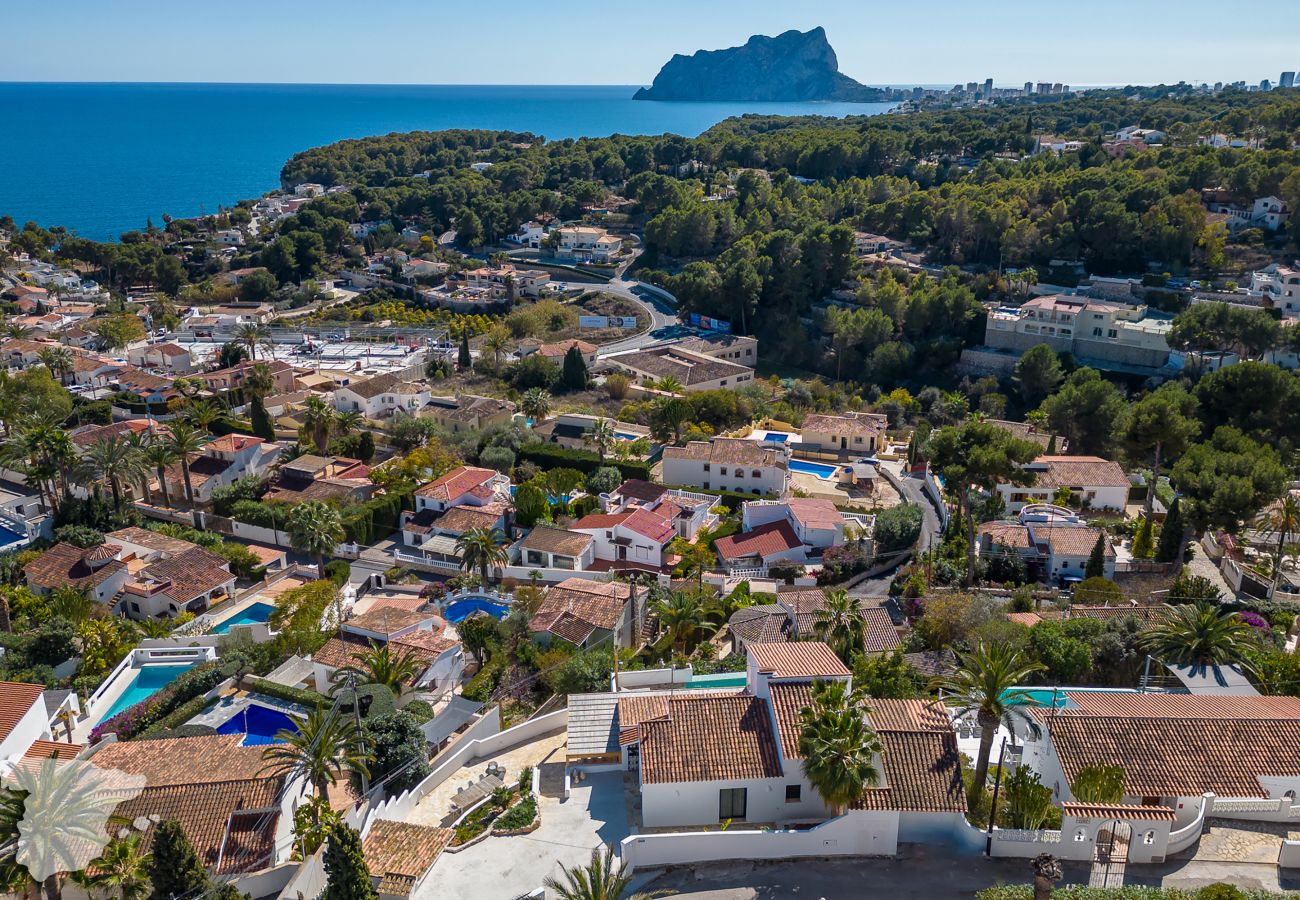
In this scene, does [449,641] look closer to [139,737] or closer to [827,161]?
[139,737]

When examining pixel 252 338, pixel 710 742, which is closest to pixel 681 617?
pixel 710 742

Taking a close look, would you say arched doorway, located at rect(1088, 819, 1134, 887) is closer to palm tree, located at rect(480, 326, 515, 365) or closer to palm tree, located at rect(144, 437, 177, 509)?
palm tree, located at rect(144, 437, 177, 509)

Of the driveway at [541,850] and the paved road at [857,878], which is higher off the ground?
the paved road at [857,878]

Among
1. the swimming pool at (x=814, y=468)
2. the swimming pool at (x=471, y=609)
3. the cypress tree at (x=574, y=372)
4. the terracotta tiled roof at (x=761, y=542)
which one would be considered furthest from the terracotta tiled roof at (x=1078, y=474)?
the cypress tree at (x=574, y=372)

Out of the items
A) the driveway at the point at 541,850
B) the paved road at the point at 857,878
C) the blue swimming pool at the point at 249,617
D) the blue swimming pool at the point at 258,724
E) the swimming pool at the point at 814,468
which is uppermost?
the paved road at the point at 857,878

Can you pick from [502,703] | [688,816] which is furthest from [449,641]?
[688,816]

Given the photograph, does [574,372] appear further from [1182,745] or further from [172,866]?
[172,866]

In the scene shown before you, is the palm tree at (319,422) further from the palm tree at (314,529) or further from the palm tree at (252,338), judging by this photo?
the palm tree at (252,338)
